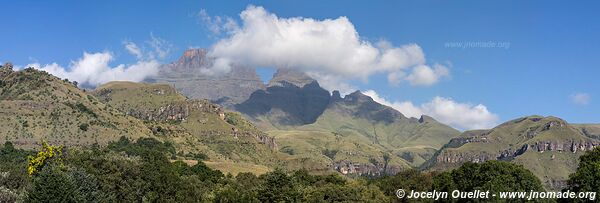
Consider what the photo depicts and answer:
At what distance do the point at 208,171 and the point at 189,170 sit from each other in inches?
257

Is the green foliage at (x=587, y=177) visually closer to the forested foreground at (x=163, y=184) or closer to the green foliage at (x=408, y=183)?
the forested foreground at (x=163, y=184)

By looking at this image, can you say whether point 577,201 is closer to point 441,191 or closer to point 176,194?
point 441,191

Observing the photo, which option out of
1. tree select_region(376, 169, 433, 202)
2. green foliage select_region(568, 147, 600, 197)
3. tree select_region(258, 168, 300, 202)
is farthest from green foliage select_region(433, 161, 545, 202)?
tree select_region(258, 168, 300, 202)

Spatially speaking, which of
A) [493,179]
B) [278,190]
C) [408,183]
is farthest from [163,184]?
[408,183]

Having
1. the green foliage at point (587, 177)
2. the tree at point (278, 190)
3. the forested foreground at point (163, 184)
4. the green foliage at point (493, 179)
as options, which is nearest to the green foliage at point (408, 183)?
the forested foreground at point (163, 184)

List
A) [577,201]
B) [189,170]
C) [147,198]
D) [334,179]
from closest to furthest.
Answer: [577,201]
[147,198]
[334,179]
[189,170]

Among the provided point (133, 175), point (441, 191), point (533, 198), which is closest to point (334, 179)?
point (441, 191)

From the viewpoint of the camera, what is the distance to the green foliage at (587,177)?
267ft

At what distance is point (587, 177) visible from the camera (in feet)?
273

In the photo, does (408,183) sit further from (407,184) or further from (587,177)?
(587,177)

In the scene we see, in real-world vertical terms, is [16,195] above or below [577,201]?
below

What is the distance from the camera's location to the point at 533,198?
83.8m

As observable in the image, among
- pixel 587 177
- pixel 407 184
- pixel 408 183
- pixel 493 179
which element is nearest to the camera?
pixel 587 177

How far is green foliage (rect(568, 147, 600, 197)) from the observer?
8131cm
